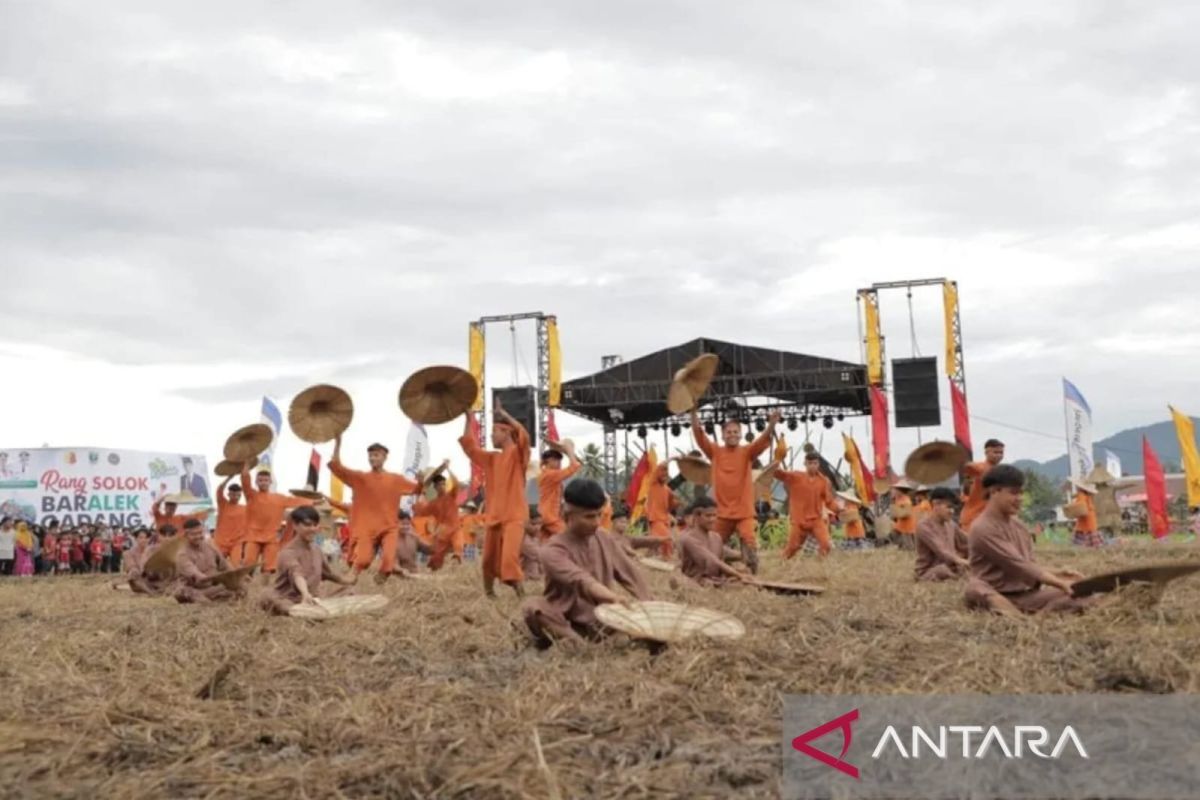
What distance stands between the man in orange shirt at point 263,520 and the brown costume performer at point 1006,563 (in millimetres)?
8045

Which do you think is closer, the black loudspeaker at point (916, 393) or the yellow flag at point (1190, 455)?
the yellow flag at point (1190, 455)

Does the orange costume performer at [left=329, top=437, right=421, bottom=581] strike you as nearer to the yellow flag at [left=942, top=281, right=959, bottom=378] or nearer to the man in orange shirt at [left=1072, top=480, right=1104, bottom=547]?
the man in orange shirt at [left=1072, top=480, right=1104, bottom=547]

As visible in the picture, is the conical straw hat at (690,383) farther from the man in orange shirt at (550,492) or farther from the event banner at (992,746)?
the event banner at (992,746)

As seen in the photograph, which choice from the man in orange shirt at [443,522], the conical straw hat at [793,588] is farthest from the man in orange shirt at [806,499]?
the conical straw hat at [793,588]

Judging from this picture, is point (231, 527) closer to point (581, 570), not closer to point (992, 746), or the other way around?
point (581, 570)

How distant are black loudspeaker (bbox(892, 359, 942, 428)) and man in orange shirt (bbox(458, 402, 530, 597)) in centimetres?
1487

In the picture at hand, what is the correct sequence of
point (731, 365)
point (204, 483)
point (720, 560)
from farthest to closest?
point (731, 365) < point (204, 483) < point (720, 560)

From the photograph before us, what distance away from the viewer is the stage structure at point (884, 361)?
22.1m

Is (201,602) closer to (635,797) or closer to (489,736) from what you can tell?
(489,736)

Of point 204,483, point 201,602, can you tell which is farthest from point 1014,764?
point 204,483

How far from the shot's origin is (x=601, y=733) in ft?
12.6

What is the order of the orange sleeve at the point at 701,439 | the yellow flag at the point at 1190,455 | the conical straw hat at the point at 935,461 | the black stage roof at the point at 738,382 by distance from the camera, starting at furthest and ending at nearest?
the black stage roof at the point at 738,382, the yellow flag at the point at 1190,455, the conical straw hat at the point at 935,461, the orange sleeve at the point at 701,439

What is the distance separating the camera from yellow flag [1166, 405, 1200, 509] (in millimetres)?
17781

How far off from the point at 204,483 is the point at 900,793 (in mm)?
21304
